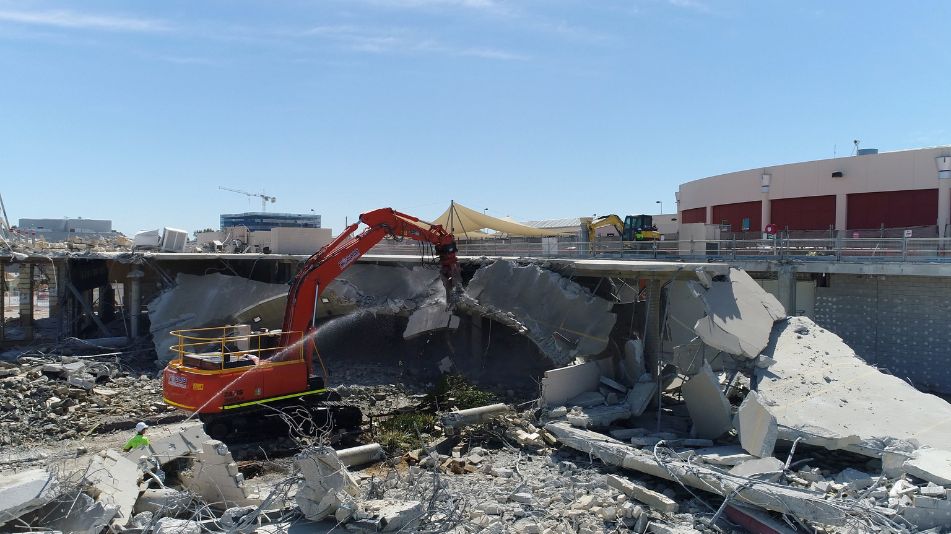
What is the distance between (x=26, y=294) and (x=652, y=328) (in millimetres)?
20243

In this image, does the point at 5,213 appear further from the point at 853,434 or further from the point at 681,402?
the point at 853,434

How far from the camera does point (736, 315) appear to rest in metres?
11.9

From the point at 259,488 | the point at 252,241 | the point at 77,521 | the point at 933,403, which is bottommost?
the point at 259,488

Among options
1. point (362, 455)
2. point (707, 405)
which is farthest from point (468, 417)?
point (707, 405)

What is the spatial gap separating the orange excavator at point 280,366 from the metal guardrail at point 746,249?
5.69 feet

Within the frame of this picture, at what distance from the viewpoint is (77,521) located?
7.02m

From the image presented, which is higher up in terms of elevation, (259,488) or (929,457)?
(929,457)

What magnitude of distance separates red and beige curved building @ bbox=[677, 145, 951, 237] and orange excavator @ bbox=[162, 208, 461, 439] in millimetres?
13783

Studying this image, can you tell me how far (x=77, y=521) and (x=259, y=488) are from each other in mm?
2901

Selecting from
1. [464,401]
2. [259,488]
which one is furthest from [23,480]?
[464,401]

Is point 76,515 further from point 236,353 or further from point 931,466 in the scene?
point 931,466

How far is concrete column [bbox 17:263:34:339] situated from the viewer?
21548mm

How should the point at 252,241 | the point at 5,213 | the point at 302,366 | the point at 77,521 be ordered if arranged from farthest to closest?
the point at 252,241
the point at 5,213
the point at 302,366
the point at 77,521

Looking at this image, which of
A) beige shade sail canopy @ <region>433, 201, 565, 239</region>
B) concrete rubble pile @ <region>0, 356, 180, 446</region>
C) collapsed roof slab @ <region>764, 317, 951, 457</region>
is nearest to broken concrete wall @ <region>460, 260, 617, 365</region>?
collapsed roof slab @ <region>764, 317, 951, 457</region>
